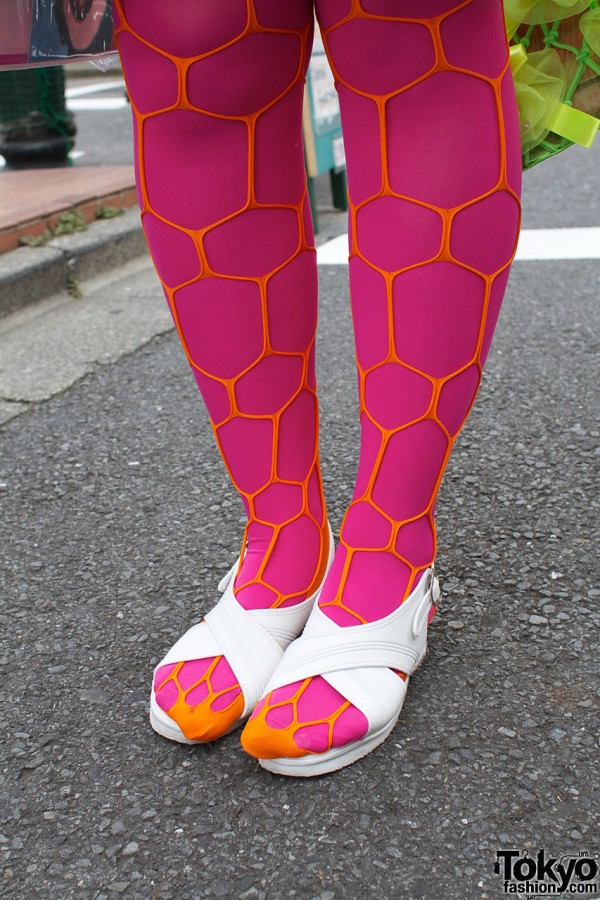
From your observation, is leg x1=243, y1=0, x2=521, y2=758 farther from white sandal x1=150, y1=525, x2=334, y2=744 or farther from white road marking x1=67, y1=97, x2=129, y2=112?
white road marking x1=67, y1=97, x2=129, y2=112

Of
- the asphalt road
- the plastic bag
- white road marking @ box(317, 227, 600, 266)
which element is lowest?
white road marking @ box(317, 227, 600, 266)

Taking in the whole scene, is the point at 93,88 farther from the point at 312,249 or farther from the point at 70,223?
the point at 312,249

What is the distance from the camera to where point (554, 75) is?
2.73 ft

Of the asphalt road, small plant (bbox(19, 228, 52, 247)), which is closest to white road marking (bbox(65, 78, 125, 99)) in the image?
small plant (bbox(19, 228, 52, 247))

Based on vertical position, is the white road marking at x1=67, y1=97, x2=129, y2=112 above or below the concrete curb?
below

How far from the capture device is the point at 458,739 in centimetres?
85

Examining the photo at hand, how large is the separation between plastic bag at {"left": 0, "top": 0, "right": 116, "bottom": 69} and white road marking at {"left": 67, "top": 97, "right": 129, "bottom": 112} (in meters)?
4.80

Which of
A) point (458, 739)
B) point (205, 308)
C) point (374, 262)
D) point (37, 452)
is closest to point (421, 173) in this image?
point (374, 262)

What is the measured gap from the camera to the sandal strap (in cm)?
85

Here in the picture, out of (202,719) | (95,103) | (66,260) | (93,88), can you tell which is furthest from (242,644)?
(93,88)

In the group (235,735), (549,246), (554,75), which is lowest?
(549,246)

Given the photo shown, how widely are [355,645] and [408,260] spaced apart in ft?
1.13

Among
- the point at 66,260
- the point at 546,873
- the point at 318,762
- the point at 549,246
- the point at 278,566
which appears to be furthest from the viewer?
the point at 549,246

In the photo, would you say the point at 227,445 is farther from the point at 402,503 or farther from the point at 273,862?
the point at 273,862
